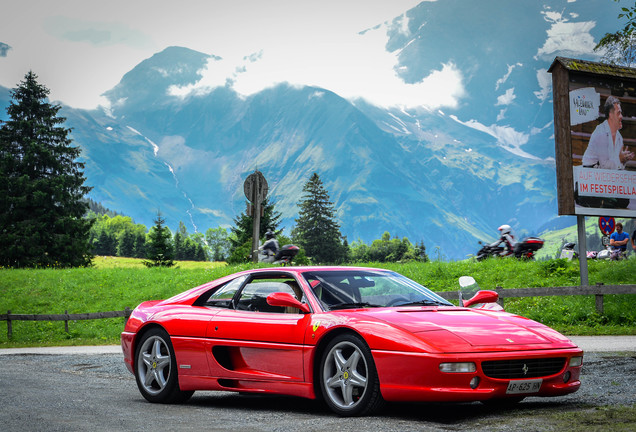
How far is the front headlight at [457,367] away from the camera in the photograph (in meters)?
5.84

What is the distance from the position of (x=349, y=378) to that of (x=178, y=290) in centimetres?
2394

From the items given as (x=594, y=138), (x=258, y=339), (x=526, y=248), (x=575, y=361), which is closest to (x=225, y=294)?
(x=258, y=339)

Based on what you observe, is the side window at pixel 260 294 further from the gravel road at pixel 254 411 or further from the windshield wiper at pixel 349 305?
the gravel road at pixel 254 411

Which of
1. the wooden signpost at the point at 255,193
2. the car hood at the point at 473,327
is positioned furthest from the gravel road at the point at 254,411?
the wooden signpost at the point at 255,193

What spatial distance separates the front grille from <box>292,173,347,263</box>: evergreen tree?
83914 mm

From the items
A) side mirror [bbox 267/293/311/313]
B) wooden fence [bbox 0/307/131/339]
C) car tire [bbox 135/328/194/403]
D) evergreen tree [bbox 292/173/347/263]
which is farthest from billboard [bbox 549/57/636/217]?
evergreen tree [bbox 292/173/347/263]

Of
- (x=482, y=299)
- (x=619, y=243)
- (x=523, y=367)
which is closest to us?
(x=523, y=367)

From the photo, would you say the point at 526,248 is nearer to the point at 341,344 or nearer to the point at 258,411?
the point at 258,411

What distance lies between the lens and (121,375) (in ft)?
37.4

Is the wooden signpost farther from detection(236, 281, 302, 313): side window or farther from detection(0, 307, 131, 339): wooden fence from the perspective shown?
detection(236, 281, 302, 313): side window

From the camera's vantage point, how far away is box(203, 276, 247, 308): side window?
777cm

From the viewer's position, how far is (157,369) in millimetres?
8055

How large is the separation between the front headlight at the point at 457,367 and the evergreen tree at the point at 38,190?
5333cm

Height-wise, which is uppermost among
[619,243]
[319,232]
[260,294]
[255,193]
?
[319,232]
